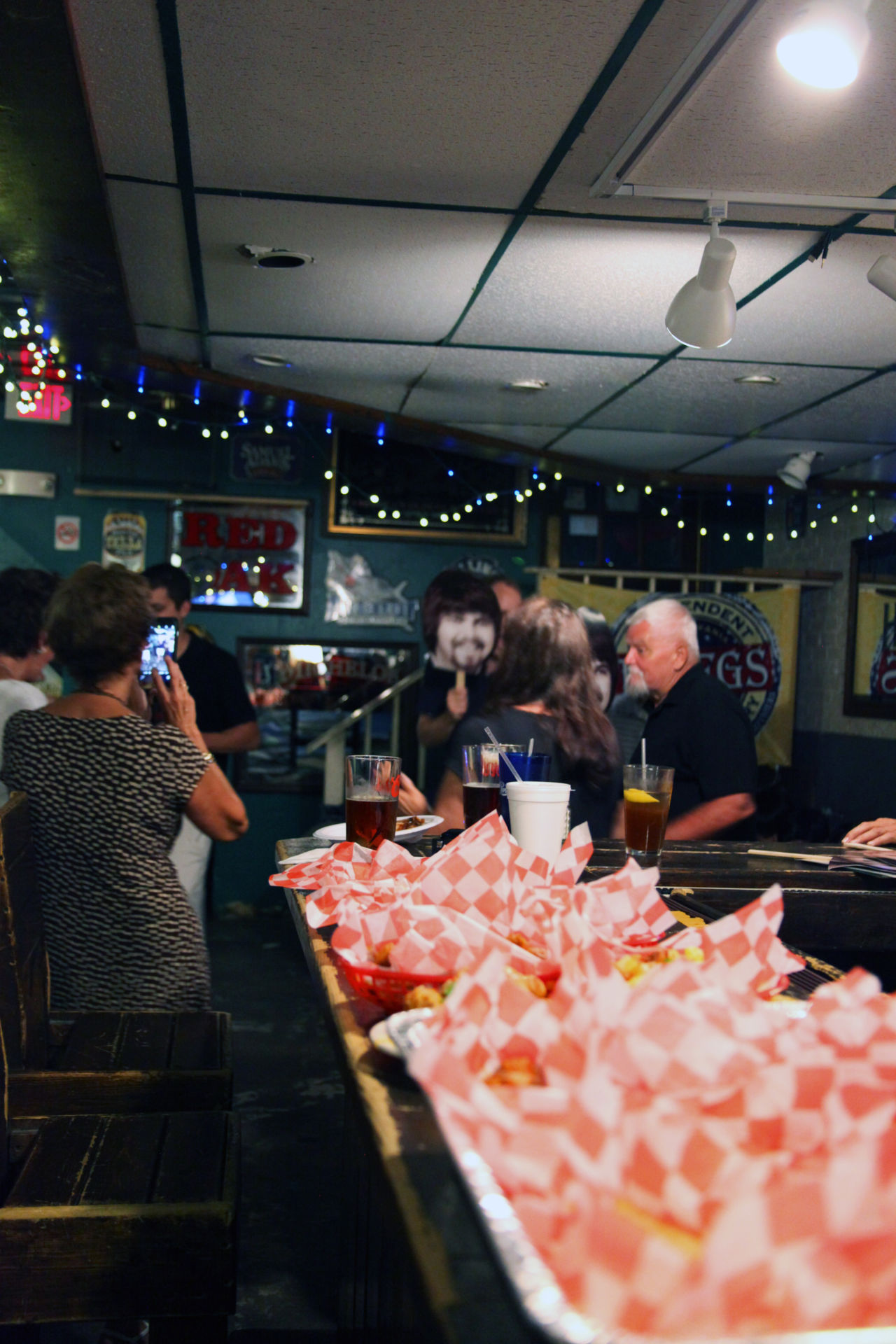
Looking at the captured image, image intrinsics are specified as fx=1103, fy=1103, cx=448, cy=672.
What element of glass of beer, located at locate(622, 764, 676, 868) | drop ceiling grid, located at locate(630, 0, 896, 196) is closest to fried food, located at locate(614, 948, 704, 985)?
glass of beer, located at locate(622, 764, 676, 868)

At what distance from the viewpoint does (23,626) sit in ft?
9.25

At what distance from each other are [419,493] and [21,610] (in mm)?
3610

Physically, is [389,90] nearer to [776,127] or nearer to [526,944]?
[776,127]

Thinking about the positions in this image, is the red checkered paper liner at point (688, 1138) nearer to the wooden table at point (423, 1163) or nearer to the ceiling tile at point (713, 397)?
the wooden table at point (423, 1163)

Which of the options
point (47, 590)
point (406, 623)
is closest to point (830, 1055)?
point (47, 590)

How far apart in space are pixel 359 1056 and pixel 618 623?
500cm

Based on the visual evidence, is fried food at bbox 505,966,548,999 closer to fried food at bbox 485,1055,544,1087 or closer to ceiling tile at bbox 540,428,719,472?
fried food at bbox 485,1055,544,1087

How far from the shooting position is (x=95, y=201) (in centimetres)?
292

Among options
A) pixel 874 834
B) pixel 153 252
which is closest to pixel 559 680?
pixel 874 834

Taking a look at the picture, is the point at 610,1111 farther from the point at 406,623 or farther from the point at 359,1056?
the point at 406,623

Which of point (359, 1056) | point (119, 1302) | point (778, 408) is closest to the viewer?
point (359, 1056)

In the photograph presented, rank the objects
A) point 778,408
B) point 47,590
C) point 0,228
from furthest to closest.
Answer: point 778,408, point 0,228, point 47,590

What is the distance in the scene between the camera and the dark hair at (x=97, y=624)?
2.26 metres

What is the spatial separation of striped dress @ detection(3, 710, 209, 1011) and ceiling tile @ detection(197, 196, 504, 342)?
5.39 feet
